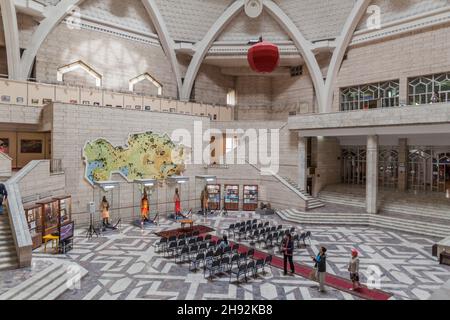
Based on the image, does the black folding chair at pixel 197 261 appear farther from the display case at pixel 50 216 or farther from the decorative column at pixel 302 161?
the decorative column at pixel 302 161

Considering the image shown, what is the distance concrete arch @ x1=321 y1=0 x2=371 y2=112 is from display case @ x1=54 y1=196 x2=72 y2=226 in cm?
2252

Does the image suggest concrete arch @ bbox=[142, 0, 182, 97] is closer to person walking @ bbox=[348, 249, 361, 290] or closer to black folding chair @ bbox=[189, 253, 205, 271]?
black folding chair @ bbox=[189, 253, 205, 271]

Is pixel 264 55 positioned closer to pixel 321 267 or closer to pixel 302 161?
pixel 321 267

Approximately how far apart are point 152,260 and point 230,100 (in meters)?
25.4

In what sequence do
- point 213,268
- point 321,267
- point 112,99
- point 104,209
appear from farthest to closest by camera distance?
point 112,99
point 104,209
point 213,268
point 321,267

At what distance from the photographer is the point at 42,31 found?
2300 cm

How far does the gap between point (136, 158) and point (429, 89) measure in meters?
21.6

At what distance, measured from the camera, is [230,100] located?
35.8 meters

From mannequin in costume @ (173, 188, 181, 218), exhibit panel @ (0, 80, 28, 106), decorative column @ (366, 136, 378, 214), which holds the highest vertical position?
exhibit panel @ (0, 80, 28, 106)

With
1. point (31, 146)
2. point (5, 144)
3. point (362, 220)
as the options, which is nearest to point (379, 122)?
point (362, 220)

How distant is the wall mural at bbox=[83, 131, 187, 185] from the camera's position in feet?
62.0

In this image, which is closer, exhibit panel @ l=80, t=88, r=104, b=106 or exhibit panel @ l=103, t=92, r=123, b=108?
exhibit panel @ l=80, t=88, r=104, b=106

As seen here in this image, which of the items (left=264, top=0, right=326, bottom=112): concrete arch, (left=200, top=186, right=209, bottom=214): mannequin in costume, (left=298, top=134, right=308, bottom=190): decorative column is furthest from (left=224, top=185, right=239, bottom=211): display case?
(left=264, top=0, right=326, bottom=112): concrete arch

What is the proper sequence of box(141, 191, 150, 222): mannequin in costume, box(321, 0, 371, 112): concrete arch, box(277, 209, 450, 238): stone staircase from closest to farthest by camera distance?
1. box(277, 209, 450, 238): stone staircase
2. box(141, 191, 150, 222): mannequin in costume
3. box(321, 0, 371, 112): concrete arch
